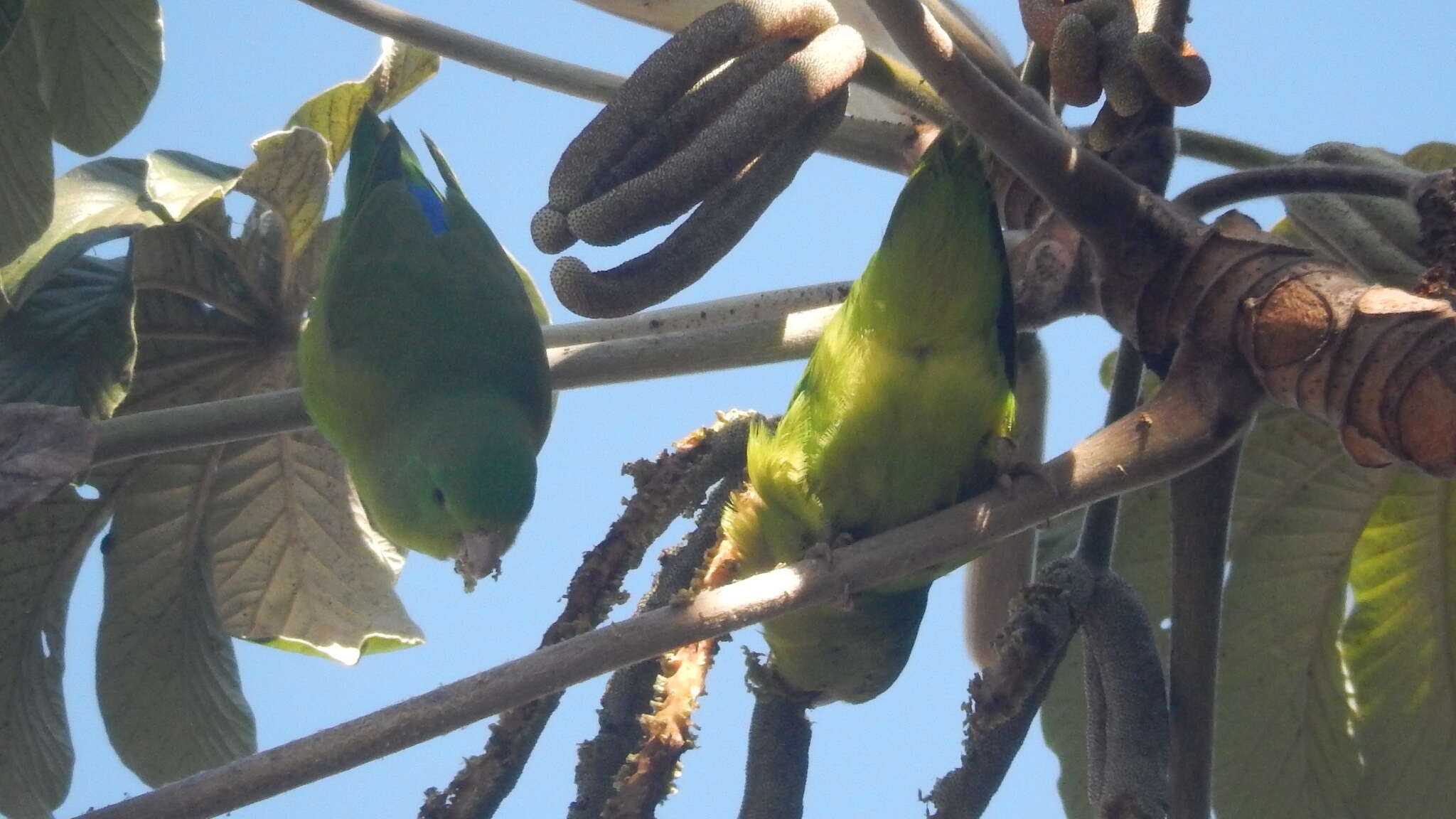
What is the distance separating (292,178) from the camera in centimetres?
293

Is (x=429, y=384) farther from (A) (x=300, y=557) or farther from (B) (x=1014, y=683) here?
(B) (x=1014, y=683)

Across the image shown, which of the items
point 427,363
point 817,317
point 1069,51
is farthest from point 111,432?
point 1069,51

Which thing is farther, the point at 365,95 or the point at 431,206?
the point at 431,206

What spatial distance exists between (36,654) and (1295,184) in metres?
2.74

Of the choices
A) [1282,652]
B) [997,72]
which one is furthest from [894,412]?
[1282,652]

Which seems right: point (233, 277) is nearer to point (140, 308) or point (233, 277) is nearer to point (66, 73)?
point (140, 308)

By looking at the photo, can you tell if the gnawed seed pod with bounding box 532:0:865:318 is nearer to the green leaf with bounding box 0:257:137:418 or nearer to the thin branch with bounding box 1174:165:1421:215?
the thin branch with bounding box 1174:165:1421:215

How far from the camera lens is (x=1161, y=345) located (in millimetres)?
2109

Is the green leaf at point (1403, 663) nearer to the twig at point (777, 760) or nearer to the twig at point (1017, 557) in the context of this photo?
the twig at point (1017, 557)

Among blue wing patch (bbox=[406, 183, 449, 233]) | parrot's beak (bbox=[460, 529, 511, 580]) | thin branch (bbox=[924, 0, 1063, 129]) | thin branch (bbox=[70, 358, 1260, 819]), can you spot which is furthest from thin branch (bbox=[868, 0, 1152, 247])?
blue wing patch (bbox=[406, 183, 449, 233])

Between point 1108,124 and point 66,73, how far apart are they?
2234 millimetres

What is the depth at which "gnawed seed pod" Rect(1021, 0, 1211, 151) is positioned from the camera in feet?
6.82

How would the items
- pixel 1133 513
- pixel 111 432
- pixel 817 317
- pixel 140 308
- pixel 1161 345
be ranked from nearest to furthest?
pixel 1161 345, pixel 111 432, pixel 817 317, pixel 1133 513, pixel 140 308

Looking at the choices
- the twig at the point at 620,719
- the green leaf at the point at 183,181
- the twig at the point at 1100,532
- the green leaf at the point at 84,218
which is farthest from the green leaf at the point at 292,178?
the twig at the point at 1100,532
